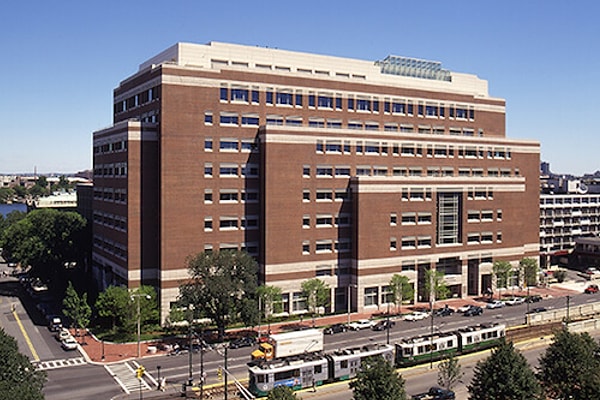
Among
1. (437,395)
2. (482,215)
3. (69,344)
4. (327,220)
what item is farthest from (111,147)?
(482,215)

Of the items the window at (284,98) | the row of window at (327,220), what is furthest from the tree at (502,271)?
the window at (284,98)

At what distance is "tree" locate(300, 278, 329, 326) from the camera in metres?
83.0

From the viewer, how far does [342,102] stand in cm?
9438

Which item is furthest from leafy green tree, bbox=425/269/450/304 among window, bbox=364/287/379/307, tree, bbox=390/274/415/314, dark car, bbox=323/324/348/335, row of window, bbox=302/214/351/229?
dark car, bbox=323/324/348/335

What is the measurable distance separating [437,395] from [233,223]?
41458mm

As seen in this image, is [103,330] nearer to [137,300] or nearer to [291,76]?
[137,300]

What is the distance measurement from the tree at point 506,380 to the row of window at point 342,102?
53672mm

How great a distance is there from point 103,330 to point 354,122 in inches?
1937

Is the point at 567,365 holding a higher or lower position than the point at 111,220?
lower

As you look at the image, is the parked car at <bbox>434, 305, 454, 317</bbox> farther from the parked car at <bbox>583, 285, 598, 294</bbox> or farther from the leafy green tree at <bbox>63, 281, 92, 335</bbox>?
the leafy green tree at <bbox>63, 281, 92, 335</bbox>

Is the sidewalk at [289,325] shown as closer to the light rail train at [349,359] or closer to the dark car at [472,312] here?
the dark car at [472,312]

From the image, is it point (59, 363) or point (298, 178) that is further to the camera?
point (298, 178)

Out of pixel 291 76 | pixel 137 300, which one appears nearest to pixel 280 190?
pixel 291 76

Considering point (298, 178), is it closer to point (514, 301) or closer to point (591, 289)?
point (514, 301)
